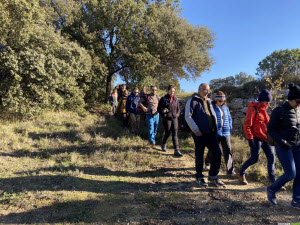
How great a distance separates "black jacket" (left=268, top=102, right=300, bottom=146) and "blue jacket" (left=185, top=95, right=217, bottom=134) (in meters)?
0.99

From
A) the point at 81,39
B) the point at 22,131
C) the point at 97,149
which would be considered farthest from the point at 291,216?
the point at 81,39

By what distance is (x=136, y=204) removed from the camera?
3.05 m

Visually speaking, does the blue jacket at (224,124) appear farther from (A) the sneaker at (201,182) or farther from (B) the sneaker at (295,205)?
(B) the sneaker at (295,205)

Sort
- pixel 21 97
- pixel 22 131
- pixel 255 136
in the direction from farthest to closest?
1. pixel 21 97
2. pixel 22 131
3. pixel 255 136

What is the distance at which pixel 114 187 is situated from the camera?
3.68 metres

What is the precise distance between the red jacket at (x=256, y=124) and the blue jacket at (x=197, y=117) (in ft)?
2.48

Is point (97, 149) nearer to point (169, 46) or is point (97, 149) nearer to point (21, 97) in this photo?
point (21, 97)

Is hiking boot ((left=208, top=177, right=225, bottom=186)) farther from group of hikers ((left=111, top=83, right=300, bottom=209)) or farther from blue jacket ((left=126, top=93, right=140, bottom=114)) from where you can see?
blue jacket ((left=126, top=93, right=140, bottom=114))

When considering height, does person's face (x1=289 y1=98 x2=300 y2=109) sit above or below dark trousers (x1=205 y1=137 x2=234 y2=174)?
above

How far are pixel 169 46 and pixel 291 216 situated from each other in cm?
968

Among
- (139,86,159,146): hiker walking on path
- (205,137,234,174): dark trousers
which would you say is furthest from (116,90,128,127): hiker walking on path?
(205,137,234,174): dark trousers

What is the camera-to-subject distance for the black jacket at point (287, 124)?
2.77 m

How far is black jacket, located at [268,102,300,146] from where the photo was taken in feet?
9.09

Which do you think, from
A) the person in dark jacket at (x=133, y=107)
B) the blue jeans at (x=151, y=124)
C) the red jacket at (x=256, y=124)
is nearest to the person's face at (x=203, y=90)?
the red jacket at (x=256, y=124)
